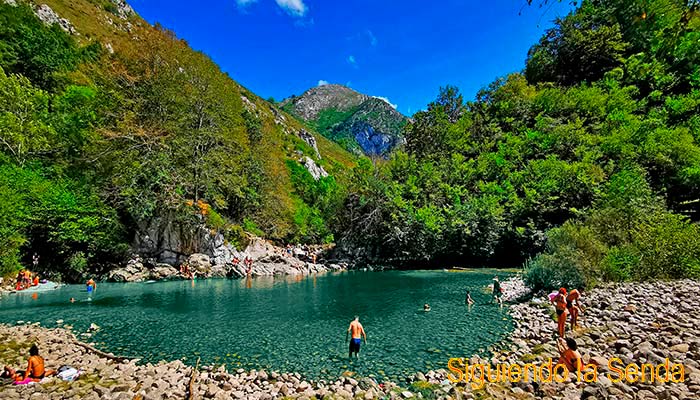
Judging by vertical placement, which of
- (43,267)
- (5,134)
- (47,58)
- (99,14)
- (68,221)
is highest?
(99,14)

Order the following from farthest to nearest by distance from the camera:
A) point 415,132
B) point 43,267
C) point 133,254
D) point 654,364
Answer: point 415,132
point 133,254
point 43,267
point 654,364

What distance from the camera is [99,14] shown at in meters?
80.5

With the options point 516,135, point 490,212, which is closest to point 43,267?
point 490,212

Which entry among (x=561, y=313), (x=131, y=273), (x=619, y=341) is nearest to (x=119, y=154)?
(x=131, y=273)

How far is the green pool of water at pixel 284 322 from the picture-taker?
11359mm

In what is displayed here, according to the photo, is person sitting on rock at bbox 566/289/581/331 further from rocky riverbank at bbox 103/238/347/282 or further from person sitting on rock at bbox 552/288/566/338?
rocky riverbank at bbox 103/238/347/282

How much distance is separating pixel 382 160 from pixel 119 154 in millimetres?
36567

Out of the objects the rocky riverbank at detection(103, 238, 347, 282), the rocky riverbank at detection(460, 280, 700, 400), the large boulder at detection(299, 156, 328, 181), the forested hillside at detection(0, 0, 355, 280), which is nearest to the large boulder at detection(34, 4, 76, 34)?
the forested hillside at detection(0, 0, 355, 280)

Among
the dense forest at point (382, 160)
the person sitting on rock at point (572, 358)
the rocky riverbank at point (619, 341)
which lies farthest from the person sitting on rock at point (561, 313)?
the dense forest at point (382, 160)

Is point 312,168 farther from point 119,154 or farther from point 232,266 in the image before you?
point 119,154

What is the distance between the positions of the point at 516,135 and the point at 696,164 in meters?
21.6

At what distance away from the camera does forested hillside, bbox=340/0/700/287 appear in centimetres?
3306

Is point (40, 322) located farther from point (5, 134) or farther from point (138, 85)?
point (138, 85)

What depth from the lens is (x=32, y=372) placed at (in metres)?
9.13
